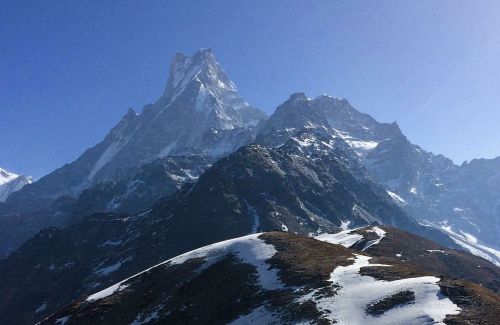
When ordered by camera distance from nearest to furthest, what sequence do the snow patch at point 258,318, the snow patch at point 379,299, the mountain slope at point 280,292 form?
the snow patch at point 379,299
the mountain slope at point 280,292
the snow patch at point 258,318

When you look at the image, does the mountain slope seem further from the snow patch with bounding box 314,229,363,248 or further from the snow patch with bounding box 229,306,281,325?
the snow patch with bounding box 314,229,363,248

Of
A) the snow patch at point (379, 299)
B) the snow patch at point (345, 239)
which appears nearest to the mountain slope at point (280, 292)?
the snow patch at point (379, 299)

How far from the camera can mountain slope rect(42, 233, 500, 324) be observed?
177ft

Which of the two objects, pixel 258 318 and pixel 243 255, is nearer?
pixel 258 318

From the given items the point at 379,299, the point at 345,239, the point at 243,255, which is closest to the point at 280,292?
the point at 379,299

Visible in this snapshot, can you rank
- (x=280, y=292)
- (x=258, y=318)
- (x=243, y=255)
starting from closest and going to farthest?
(x=258, y=318) < (x=280, y=292) < (x=243, y=255)

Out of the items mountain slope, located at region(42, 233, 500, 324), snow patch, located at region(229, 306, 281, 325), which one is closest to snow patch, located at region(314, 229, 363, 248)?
mountain slope, located at region(42, 233, 500, 324)

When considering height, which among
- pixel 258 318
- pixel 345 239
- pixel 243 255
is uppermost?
pixel 243 255

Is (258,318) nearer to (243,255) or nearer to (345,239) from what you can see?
(243,255)

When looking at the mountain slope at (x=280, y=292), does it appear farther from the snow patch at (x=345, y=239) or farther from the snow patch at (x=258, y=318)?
the snow patch at (x=345, y=239)

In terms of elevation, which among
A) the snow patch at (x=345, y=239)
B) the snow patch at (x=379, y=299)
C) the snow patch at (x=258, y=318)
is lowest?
the snow patch at (x=258, y=318)

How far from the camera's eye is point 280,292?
221 feet

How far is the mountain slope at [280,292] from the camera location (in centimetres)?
5400

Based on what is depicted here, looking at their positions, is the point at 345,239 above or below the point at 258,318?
above
